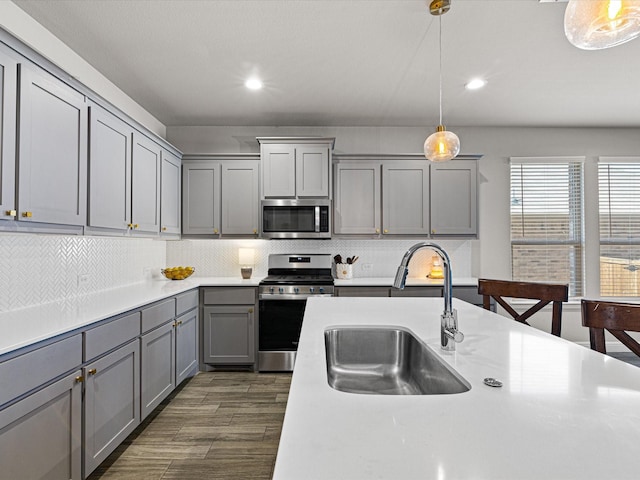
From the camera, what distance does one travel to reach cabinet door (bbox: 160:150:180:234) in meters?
3.46

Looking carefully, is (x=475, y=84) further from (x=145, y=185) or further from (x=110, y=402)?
(x=110, y=402)

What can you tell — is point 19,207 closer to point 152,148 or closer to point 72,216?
point 72,216

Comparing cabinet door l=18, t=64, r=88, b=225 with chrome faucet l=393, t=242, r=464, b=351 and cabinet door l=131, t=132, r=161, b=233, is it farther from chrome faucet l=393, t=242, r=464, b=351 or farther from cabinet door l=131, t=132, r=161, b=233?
chrome faucet l=393, t=242, r=464, b=351

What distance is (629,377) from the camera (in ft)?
3.17

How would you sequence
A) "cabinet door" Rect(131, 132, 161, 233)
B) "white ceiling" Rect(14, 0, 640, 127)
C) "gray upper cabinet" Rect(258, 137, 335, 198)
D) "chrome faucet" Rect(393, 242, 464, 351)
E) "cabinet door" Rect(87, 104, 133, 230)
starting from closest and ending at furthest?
"chrome faucet" Rect(393, 242, 464, 351), "white ceiling" Rect(14, 0, 640, 127), "cabinet door" Rect(87, 104, 133, 230), "cabinet door" Rect(131, 132, 161, 233), "gray upper cabinet" Rect(258, 137, 335, 198)

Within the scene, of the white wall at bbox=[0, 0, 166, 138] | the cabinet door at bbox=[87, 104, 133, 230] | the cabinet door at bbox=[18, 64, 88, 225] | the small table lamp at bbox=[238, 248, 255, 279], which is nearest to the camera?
the cabinet door at bbox=[18, 64, 88, 225]

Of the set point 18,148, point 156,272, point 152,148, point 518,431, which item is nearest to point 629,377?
point 518,431

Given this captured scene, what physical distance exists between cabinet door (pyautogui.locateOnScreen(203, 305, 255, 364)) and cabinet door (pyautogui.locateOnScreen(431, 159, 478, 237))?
7.24 feet

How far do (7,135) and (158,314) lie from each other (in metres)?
1.49

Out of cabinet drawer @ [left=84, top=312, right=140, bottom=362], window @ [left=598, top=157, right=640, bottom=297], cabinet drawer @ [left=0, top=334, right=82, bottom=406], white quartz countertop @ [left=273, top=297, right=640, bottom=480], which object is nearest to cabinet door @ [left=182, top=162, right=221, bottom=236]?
cabinet drawer @ [left=84, top=312, right=140, bottom=362]

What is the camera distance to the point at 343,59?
2709 mm

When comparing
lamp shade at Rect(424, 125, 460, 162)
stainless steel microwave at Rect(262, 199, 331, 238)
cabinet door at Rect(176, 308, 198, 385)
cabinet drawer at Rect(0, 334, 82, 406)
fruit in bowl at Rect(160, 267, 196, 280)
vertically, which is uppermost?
lamp shade at Rect(424, 125, 460, 162)

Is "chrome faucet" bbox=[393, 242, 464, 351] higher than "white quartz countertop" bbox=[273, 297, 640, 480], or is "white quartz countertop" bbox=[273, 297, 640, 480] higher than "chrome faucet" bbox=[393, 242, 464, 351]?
"chrome faucet" bbox=[393, 242, 464, 351]

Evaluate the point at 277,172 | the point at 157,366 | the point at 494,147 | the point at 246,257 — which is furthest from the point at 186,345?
the point at 494,147
